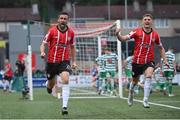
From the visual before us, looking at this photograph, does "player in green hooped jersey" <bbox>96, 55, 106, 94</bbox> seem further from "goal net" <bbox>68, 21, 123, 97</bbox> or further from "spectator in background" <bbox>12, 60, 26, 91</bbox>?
"spectator in background" <bbox>12, 60, 26, 91</bbox>

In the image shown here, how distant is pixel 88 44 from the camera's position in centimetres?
3241

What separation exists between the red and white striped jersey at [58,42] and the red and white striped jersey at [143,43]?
1789mm

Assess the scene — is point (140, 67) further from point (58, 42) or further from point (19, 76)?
point (19, 76)

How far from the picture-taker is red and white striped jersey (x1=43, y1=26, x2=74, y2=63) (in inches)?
578

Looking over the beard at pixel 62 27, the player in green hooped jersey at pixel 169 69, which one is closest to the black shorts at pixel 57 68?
the beard at pixel 62 27

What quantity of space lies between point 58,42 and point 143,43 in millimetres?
2343

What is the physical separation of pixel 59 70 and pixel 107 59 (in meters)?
11.8

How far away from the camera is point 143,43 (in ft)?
52.5

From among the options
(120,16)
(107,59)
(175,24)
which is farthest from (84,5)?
(107,59)

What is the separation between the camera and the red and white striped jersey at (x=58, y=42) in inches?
578

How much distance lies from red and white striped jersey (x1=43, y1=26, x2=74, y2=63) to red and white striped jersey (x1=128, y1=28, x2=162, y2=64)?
1789mm

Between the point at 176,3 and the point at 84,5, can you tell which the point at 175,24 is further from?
the point at 84,5

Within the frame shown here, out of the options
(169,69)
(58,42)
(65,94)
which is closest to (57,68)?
(58,42)

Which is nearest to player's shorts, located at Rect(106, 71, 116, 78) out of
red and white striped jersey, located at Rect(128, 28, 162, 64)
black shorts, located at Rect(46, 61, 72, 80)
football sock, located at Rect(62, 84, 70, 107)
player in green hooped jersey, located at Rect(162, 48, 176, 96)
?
player in green hooped jersey, located at Rect(162, 48, 176, 96)
